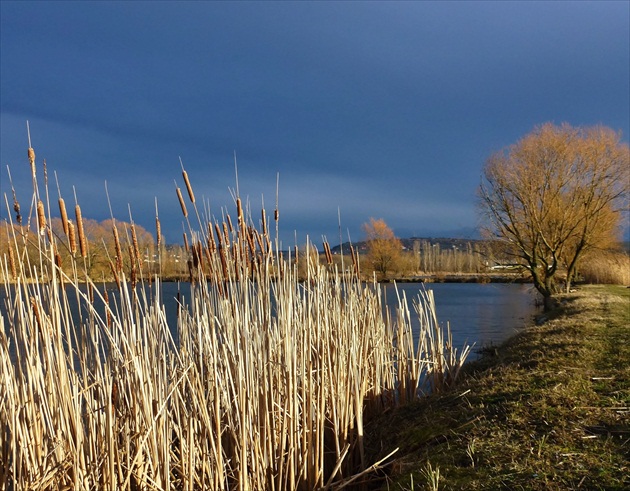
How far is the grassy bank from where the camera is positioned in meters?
2.52

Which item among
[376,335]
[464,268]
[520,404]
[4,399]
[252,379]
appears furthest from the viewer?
[464,268]

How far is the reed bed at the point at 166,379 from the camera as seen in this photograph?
6.80 feet

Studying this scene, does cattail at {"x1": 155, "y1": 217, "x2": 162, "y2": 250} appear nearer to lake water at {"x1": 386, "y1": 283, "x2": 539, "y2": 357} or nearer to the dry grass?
lake water at {"x1": 386, "y1": 283, "x2": 539, "y2": 357}

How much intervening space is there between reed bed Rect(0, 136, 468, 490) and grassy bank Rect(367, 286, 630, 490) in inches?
18.4

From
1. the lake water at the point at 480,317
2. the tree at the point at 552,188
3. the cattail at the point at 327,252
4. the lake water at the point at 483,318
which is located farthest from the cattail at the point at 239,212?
the tree at the point at 552,188

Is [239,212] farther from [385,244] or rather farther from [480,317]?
[385,244]

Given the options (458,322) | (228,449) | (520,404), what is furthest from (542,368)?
(458,322)

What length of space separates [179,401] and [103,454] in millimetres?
473

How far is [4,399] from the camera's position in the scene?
7.29ft

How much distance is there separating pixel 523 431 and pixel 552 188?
1875 cm

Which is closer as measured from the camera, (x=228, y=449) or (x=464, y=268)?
(x=228, y=449)

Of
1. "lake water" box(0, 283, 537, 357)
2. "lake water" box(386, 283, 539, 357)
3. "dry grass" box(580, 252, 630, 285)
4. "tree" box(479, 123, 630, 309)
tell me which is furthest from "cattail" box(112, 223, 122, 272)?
"dry grass" box(580, 252, 630, 285)

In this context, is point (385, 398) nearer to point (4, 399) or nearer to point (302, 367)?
point (302, 367)

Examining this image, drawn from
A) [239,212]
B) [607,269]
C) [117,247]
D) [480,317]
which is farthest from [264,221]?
[607,269]
